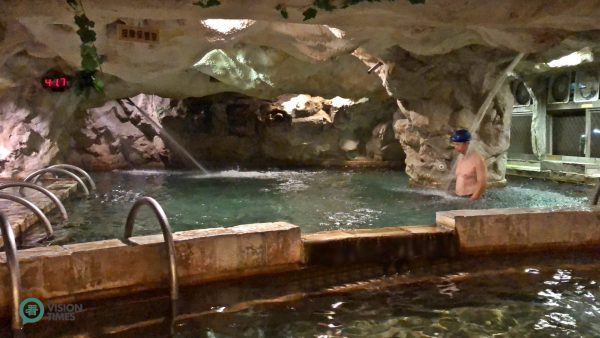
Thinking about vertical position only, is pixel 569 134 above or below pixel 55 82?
below

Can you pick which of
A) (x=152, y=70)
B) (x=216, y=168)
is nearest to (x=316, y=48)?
(x=152, y=70)

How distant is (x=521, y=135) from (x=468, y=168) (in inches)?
407

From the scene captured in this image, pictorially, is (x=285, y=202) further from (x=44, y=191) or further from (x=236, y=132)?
(x=236, y=132)

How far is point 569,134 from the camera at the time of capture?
14.7m

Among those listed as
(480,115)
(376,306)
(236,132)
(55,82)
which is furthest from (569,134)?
(55,82)

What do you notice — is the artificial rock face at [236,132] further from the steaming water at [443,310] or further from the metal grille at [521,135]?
the steaming water at [443,310]

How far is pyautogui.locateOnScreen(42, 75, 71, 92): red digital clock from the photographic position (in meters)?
11.8

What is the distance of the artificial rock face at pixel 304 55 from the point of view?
4.44 meters

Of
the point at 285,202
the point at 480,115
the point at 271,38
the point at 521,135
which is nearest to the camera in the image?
the point at 271,38

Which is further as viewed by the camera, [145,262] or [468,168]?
[468,168]

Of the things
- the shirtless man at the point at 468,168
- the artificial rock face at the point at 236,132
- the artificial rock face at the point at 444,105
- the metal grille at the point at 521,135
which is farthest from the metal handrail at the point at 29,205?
the metal grille at the point at 521,135

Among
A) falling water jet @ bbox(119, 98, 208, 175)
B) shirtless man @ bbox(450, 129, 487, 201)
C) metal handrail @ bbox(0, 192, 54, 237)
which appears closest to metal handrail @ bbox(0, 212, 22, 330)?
metal handrail @ bbox(0, 192, 54, 237)

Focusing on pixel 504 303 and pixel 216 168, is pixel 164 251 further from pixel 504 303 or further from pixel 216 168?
pixel 216 168

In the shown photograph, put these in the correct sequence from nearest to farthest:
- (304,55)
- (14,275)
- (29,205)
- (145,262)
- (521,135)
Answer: (14,275) → (145,262) → (29,205) → (304,55) → (521,135)
